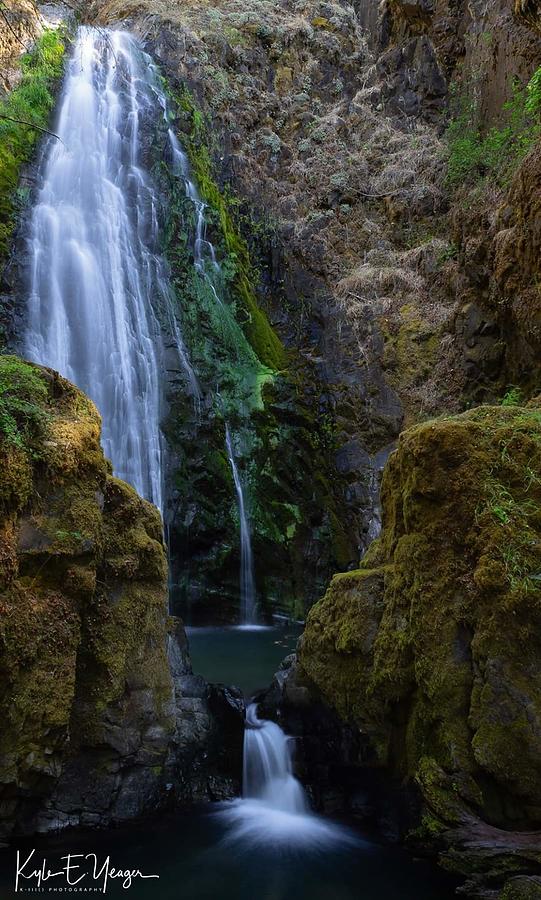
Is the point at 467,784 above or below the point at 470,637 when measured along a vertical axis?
below

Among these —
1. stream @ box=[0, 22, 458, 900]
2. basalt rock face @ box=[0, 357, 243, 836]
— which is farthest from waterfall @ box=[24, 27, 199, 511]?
basalt rock face @ box=[0, 357, 243, 836]

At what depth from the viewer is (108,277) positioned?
12836 millimetres

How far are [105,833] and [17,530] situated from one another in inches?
93.4

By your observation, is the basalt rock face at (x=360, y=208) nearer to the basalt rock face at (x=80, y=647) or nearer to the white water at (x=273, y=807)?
the white water at (x=273, y=807)

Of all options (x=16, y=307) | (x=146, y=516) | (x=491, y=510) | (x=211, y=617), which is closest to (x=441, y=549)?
(x=491, y=510)

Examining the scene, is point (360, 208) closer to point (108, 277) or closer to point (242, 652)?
point (108, 277)

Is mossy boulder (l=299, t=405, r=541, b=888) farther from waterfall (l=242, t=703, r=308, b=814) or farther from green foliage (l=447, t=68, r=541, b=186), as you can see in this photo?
green foliage (l=447, t=68, r=541, b=186)

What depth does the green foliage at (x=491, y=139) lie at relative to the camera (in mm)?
10867

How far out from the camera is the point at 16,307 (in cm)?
1148

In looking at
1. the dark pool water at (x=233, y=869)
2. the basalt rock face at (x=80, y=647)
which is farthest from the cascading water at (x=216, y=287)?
the dark pool water at (x=233, y=869)

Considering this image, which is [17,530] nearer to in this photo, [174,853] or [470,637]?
[174,853]

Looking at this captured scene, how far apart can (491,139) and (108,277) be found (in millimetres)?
8698

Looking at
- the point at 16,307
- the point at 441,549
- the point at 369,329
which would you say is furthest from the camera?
the point at 369,329


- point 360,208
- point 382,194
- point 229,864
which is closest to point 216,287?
point 360,208
